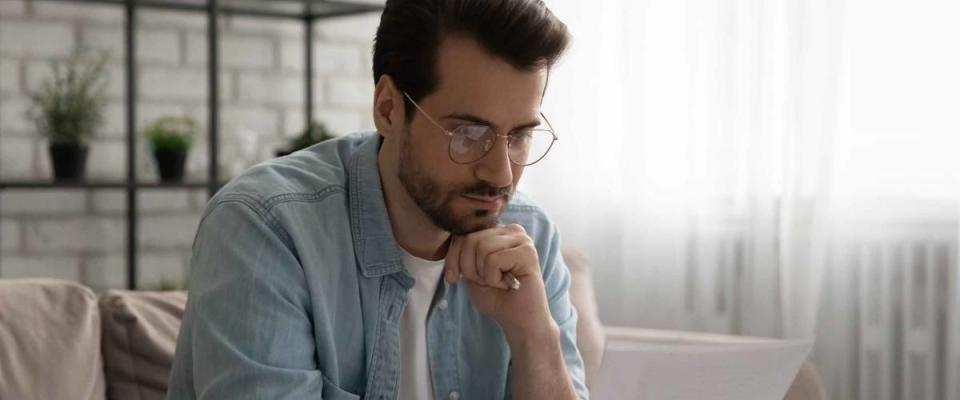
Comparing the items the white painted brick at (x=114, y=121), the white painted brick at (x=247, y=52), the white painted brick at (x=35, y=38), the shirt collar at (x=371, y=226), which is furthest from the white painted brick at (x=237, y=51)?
the shirt collar at (x=371, y=226)

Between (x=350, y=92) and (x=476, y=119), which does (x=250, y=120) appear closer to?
(x=350, y=92)

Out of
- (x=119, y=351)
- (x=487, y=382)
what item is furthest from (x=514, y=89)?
(x=119, y=351)

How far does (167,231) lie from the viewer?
335cm

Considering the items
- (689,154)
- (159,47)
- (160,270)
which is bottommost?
(160,270)

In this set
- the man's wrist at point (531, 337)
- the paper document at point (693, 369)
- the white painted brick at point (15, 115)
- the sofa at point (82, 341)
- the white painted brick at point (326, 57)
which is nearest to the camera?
the paper document at point (693, 369)

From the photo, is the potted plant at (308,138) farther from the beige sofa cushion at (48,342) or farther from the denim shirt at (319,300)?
the denim shirt at (319,300)

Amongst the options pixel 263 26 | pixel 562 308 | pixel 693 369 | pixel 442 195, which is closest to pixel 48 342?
pixel 442 195

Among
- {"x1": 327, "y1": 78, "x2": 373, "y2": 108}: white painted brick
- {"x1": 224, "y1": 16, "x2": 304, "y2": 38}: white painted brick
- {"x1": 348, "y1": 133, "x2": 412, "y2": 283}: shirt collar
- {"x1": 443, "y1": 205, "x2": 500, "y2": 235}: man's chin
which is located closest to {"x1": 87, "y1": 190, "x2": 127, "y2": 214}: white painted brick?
{"x1": 224, "y1": 16, "x2": 304, "y2": 38}: white painted brick

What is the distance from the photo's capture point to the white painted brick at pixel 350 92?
11.9ft

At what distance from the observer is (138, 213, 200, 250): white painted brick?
331cm

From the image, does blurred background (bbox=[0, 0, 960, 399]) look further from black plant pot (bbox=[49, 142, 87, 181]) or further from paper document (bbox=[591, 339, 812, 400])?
paper document (bbox=[591, 339, 812, 400])

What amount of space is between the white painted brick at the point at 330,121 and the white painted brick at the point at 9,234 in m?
0.80

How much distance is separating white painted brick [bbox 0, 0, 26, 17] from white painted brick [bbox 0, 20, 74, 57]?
2 cm

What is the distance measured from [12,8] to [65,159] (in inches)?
16.2
